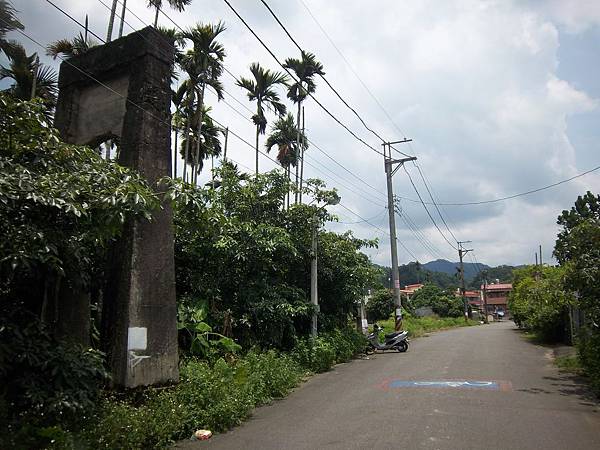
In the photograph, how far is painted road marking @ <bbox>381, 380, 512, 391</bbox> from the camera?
33.6 feet

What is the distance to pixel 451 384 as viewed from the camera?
10.7 meters

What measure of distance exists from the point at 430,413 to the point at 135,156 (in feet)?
22.0

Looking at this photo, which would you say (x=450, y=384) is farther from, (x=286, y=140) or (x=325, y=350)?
(x=286, y=140)

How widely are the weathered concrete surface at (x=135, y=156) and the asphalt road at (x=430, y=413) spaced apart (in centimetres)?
170

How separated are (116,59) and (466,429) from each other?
8.85 meters

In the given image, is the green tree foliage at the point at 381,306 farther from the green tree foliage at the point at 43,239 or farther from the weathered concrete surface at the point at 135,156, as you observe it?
the green tree foliage at the point at 43,239

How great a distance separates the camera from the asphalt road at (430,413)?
21.1 feet

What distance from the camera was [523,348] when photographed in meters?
19.4

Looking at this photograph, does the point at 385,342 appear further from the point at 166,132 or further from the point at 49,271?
the point at 49,271

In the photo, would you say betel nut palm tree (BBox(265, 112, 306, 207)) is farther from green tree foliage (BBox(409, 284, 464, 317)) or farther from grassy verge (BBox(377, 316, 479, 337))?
green tree foliage (BBox(409, 284, 464, 317))

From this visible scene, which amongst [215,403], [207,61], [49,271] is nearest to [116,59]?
[49,271]

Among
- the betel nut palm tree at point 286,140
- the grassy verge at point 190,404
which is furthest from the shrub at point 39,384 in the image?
the betel nut palm tree at point 286,140

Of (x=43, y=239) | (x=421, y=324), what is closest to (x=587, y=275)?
(x=43, y=239)

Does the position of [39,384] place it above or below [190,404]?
above
